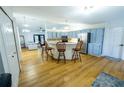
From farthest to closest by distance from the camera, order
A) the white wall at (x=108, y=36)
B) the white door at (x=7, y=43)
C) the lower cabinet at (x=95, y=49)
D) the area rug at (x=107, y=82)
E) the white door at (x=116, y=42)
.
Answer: the lower cabinet at (x=95, y=49) < the white wall at (x=108, y=36) < the white door at (x=116, y=42) < the area rug at (x=107, y=82) < the white door at (x=7, y=43)

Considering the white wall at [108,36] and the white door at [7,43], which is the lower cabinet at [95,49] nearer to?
the white wall at [108,36]

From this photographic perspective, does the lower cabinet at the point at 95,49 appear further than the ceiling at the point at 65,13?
Yes

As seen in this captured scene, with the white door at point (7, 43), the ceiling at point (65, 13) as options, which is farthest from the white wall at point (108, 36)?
the white door at point (7, 43)

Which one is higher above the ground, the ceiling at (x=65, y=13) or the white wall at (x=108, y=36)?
the ceiling at (x=65, y=13)

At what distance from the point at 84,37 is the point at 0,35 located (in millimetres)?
5207

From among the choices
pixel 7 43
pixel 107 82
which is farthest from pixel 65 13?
pixel 107 82

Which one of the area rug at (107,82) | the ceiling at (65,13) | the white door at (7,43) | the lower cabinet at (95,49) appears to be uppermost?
the ceiling at (65,13)

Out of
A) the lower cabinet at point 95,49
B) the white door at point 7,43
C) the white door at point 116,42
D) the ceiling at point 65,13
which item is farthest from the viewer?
the lower cabinet at point 95,49

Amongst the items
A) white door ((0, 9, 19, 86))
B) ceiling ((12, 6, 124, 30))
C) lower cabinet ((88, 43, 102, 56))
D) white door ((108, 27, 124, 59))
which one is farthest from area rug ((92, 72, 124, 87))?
lower cabinet ((88, 43, 102, 56))

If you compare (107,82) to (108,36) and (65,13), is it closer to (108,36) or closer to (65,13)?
(65,13)

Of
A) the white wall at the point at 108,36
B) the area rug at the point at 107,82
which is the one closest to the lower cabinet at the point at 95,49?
the white wall at the point at 108,36
